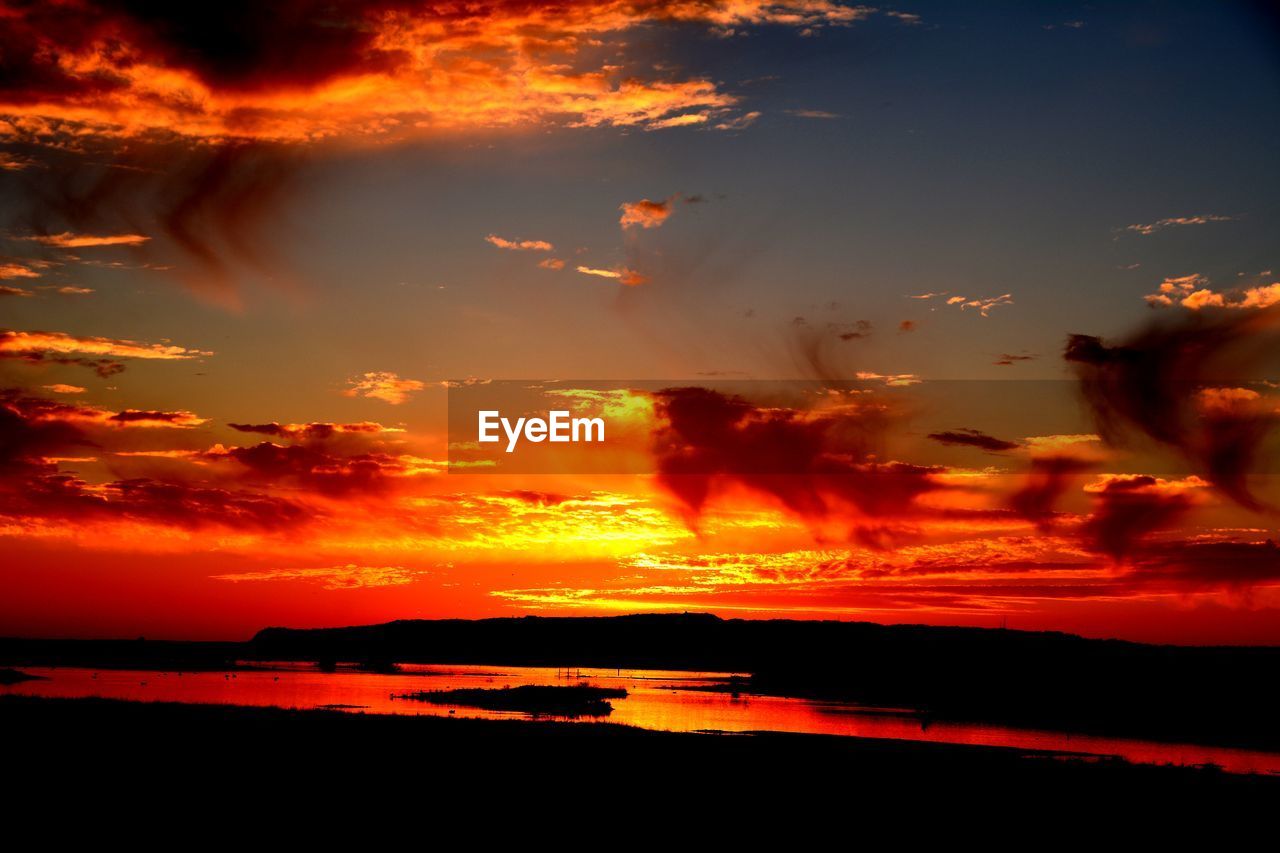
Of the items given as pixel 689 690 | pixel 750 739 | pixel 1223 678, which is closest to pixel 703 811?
pixel 750 739

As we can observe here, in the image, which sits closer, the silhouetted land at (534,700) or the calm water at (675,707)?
the calm water at (675,707)

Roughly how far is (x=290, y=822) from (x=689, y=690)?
297 ft

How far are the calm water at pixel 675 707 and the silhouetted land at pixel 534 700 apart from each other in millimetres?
2204

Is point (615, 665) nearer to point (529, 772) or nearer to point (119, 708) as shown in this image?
point (119, 708)

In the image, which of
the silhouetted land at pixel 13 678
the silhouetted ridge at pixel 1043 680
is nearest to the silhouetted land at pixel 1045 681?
the silhouetted ridge at pixel 1043 680

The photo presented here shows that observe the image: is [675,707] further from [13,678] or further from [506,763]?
[13,678]

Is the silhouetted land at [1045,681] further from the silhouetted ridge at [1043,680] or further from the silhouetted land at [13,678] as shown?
the silhouetted land at [13,678]

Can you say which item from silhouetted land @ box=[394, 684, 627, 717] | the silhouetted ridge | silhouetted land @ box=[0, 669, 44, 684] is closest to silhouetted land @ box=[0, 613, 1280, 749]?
the silhouetted ridge

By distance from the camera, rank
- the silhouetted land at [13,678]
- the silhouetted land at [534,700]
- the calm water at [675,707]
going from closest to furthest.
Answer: the calm water at [675,707] → the silhouetted land at [534,700] → the silhouetted land at [13,678]

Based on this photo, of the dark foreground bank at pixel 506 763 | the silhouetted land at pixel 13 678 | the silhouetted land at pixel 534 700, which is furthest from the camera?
the silhouetted land at pixel 13 678

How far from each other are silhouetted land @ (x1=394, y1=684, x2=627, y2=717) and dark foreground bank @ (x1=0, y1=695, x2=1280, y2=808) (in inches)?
850

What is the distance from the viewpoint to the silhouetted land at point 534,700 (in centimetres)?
7819

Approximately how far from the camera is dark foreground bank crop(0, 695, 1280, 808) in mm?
33594

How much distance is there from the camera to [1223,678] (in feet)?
375
